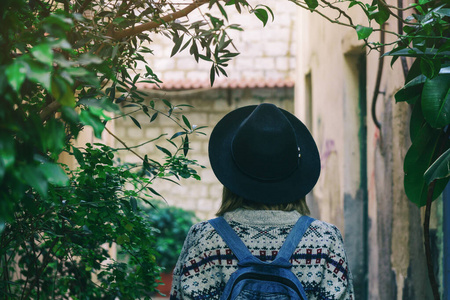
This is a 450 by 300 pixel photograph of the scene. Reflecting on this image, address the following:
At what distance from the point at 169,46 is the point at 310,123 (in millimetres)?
3765

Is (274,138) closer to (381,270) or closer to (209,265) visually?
(209,265)

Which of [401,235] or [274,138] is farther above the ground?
[274,138]

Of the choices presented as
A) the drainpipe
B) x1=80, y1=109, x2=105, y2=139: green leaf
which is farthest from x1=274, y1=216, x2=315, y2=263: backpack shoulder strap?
the drainpipe

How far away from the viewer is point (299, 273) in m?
2.35

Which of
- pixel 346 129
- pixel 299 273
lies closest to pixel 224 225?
pixel 299 273

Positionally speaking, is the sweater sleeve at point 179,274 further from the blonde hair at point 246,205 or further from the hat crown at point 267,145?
the hat crown at point 267,145

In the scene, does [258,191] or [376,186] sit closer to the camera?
[258,191]

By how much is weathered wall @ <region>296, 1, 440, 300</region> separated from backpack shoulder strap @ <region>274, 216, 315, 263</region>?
242 centimetres

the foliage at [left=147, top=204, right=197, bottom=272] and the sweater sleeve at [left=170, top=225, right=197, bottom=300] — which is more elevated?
the sweater sleeve at [left=170, top=225, right=197, bottom=300]

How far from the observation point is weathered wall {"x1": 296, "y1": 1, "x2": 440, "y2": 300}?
194 inches

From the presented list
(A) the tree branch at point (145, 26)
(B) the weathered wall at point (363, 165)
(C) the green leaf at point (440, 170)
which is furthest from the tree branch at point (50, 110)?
(B) the weathered wall at point (363, 165)

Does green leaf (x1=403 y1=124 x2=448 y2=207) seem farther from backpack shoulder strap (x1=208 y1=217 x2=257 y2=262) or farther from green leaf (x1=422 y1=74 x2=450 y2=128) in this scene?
backpack shoulder strap (x1=208 y1=217 x2=257 y2=262)

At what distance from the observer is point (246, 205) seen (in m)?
2.54

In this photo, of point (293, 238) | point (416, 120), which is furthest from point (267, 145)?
point (416, 120)
